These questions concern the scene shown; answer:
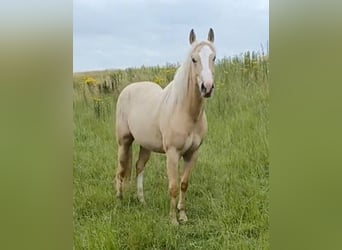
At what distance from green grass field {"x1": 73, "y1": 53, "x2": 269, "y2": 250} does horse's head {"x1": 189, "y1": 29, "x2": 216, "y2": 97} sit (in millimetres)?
31

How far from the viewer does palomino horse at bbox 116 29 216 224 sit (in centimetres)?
185

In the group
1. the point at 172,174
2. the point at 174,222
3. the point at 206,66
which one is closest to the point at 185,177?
the point at 172,174

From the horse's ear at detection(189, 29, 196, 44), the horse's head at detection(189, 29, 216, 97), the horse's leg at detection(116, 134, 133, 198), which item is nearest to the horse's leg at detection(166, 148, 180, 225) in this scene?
the horse's leg at detection(116, 134, 133, 198)

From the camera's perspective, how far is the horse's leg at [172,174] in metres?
1.88

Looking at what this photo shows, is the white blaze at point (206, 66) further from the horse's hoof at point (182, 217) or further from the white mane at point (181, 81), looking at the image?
the horse's hoof at point (182, 217)

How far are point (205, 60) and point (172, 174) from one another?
42 cm

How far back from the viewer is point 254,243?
1.83 meters

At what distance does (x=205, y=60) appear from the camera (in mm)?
1836

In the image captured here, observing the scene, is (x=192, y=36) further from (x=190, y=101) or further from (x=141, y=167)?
(x=141, y=167)

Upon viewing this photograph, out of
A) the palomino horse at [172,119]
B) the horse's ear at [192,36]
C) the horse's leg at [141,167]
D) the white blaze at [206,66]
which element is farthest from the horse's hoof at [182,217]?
the horse's ear at [192,36]

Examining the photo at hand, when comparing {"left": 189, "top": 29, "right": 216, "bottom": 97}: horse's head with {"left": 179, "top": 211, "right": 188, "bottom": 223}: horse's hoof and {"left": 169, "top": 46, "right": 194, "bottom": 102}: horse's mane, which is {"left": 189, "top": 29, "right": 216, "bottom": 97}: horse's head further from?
{"left": 179, "top": 211, "right": 188, "bottom": 223}: horse's hoof
